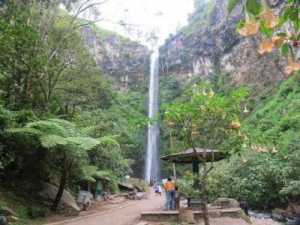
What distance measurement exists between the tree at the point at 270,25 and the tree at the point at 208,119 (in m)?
5.98

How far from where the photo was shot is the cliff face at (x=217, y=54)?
133 ft

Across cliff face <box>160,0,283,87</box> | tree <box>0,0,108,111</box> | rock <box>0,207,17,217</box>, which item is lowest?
rock <box>0,207,17,217</box>

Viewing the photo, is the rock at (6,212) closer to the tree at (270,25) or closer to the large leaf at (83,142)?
the large leaf at (83,142)

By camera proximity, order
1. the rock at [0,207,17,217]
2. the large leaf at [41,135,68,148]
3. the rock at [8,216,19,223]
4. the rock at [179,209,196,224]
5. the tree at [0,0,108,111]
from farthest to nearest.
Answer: the tree at [0,0,108,111]
the rock at [179,209,196,224]
the large leaf at [41,135,68,148]
the rock at [0,207,17,217]
the rock at [8,216,19,223]

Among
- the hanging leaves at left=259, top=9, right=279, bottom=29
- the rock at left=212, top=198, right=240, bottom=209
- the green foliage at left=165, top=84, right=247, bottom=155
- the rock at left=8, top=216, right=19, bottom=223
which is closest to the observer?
the hanging leaves at left=259, top=9, right=279, bottom=29

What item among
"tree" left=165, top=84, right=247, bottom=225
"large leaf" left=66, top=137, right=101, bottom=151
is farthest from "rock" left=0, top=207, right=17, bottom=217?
"tree" left=165, top=84, right=247, bottom=225

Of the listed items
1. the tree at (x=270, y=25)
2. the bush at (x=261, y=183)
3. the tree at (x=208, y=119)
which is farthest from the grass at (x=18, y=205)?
the tree at (x=270, y=25)

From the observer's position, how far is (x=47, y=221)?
10.9 m

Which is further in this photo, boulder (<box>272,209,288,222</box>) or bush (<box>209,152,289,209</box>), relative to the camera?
bush (<box>209,152,289,209</box>)

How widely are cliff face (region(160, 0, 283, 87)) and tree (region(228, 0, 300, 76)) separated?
36918 mm

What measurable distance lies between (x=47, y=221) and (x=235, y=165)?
11.9m

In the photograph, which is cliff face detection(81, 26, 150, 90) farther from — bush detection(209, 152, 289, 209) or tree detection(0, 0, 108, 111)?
tree detection(0, 0, 108, 111)

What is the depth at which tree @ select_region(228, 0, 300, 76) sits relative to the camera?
1.42 m

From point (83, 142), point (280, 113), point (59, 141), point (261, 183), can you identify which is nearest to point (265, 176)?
point (261, 183)
